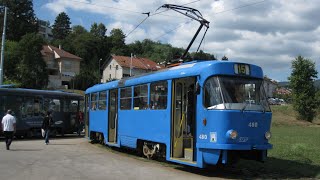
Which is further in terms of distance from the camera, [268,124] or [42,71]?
[42,71]

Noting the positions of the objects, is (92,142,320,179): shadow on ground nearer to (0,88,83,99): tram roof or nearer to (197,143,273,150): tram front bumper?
(197,143,273,150): tram front bumper

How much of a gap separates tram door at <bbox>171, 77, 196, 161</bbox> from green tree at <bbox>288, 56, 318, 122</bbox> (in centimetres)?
5292

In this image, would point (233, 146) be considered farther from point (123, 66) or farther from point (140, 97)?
point (123, 66)

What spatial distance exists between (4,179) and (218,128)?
562cm

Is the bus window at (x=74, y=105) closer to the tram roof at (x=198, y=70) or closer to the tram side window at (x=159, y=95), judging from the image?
the tram roof at (x=198, y=70)

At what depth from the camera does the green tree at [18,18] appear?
360 ft

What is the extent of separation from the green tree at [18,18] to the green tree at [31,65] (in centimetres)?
2637

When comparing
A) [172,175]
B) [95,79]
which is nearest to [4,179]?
[172,175]

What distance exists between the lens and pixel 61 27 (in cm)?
16075

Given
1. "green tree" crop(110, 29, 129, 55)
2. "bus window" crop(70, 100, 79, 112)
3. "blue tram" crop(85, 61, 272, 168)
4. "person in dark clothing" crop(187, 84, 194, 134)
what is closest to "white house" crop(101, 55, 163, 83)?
"green tree" crop(110, 29, 129, 55)

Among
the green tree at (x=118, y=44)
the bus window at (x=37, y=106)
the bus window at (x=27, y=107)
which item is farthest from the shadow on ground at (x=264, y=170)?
the green tree at (x=118, y=44)

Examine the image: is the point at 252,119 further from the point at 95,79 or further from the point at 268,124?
the point at 95,79

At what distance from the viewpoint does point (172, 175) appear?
1241 cm

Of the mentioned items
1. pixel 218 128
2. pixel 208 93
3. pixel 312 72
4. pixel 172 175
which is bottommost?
pixel 172 175
